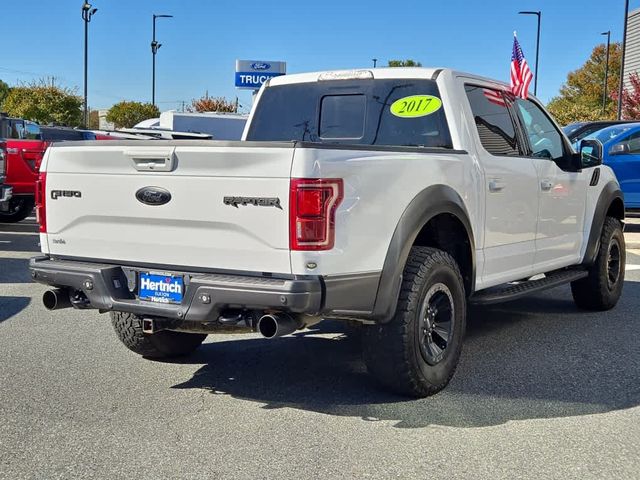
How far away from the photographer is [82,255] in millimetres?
4621

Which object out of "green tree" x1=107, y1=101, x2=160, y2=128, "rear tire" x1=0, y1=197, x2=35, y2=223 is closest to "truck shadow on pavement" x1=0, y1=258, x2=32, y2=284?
"rear tire" x1=0, y1=197, x2=35, y2=223

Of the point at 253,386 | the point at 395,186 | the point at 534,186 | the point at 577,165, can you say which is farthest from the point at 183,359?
the point at 577,165

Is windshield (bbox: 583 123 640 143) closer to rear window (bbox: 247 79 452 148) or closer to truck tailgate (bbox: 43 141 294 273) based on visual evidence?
rear window (bbox: 247 79 452 148)

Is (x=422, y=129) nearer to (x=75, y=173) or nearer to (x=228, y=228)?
(x=228, y=228)

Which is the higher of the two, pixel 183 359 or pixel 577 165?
pixel 577 165

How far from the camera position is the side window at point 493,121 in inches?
219

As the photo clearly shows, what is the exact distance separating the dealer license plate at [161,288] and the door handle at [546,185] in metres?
3.09

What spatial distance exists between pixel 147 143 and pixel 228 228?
0.71 meters

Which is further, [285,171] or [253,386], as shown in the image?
[253,386]

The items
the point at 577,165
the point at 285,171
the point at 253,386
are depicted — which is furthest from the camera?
the point at 577,165

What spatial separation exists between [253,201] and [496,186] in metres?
2.11

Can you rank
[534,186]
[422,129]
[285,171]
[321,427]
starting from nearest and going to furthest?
[285,171] < [321,427] < [422,129] < [534,186]

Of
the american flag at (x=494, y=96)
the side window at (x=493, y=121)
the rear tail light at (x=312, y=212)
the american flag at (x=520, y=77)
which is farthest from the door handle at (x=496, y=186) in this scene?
the rear tail light at (x=312, y=212)

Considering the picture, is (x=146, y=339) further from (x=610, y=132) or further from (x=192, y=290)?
(x=610, y=132)
